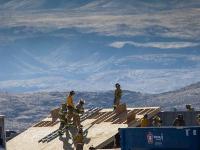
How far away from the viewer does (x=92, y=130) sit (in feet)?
131

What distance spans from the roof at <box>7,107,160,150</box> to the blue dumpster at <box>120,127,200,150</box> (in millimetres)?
11676

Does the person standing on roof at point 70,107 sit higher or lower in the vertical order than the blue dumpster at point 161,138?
higher

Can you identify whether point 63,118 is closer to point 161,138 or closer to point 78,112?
point 78,112

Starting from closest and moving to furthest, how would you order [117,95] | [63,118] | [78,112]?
1. [78,112]
2. [63,118]
3. [117,95]

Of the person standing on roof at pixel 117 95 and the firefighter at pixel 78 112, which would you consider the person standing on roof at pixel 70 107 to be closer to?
the firefighter at pixel 78 112

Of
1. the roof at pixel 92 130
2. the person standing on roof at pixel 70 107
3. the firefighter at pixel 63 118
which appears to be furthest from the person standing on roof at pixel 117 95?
the person standing on roof at pixel 70 107

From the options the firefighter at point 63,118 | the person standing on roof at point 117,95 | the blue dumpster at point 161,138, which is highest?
the person standing on roof at point 117,95

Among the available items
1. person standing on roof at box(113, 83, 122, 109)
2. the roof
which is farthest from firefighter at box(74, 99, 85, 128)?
person standing on roof at box(113, 83, 122, 109)

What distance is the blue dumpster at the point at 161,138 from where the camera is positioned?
77.1 feet

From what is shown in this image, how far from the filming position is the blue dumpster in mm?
23500

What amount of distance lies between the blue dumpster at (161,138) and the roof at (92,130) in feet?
38.3

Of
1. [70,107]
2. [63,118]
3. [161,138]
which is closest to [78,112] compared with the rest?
[70,107]

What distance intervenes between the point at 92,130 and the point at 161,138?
1593 cm

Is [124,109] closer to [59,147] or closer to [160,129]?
[59,147]
